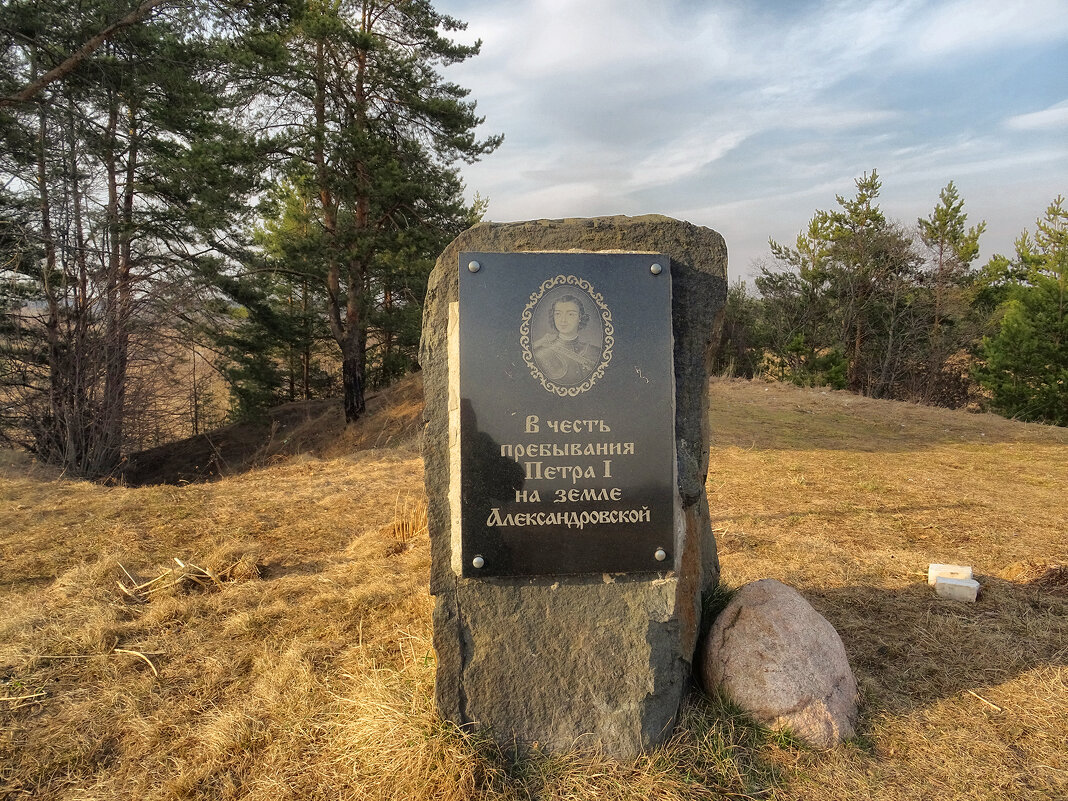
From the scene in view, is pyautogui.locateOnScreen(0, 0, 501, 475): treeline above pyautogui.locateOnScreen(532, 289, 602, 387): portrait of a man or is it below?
above

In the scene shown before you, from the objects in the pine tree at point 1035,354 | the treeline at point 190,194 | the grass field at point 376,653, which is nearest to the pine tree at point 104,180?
the treeline at point 190,194

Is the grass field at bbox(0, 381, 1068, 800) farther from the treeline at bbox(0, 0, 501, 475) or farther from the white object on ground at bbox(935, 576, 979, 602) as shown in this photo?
→ the treeline at bbox(0, 0, 501, 475)

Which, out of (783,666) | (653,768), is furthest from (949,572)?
(653,768)

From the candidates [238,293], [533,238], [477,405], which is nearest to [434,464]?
[477,405]

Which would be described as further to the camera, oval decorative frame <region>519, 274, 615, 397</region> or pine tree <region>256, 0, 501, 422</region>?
pine tree <region>256, 0, 501, 422</region>

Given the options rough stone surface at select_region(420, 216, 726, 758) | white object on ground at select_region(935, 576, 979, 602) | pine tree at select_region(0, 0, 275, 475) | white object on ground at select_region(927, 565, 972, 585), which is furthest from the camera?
pine tree at select_region(0, 0, 275, 475)

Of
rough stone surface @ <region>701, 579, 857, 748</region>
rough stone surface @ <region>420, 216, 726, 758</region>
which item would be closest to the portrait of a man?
rough stone surface @ <region>420, 216, 726, 758</region>

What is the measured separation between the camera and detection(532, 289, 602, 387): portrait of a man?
220cm

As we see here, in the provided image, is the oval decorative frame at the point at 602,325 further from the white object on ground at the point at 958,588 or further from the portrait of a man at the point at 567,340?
the white object on ground at the point at 958,588

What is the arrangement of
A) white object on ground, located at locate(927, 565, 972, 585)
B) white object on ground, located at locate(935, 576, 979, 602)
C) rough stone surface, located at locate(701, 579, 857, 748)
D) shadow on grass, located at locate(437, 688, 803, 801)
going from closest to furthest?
shadow on grass, located at locate(437, 688, 803, 801)
rough stone surface, located at locate(701, 579, 857, 748)
white object on ground, located at locate(935, 576, 979, 602)
white object on ground, located at locate(927, 565, 972, 585)

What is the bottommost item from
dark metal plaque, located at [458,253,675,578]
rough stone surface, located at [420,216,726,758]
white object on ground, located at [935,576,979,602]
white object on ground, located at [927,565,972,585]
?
white object on ground, located at [935,576,979,602]

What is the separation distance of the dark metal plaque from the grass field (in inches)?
26.4

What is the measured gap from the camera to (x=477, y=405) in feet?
7.15

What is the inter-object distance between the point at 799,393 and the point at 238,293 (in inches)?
457
